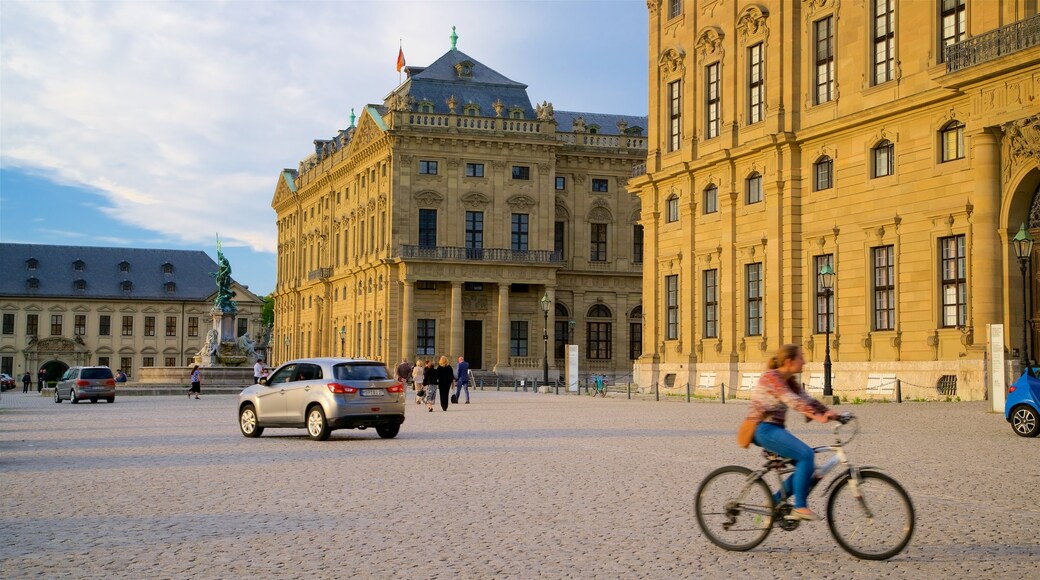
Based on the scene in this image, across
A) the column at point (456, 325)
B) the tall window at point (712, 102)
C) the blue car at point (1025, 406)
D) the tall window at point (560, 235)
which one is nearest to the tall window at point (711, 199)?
the tall window at point (712, 102)

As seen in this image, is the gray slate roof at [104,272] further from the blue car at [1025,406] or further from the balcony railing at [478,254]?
the blue car at [1025,406]

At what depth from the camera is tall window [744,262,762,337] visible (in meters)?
45.9

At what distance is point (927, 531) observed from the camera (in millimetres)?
11164

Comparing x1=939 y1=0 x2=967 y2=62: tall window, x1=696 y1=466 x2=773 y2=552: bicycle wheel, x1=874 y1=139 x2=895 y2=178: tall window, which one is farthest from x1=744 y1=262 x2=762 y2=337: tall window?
x1=696 y1=466 x2=773 y2=552: bicycle wheel

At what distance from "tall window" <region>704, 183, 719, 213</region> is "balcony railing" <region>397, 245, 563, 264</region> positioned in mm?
34486

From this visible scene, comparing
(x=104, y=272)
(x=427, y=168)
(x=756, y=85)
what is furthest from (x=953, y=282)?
(x=104, y=272)

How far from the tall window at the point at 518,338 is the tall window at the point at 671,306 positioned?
1252 inches

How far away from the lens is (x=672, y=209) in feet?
172

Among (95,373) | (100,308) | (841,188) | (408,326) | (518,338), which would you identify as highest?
(841,188)

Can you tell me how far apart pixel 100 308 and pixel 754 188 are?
3667 inches

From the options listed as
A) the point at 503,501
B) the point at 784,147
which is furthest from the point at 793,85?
the point at 503,501

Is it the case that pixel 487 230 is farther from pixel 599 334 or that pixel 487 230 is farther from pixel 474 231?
pixel 599 334

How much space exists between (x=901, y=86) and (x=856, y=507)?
101 ft

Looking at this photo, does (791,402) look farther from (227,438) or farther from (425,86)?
(425,86)
